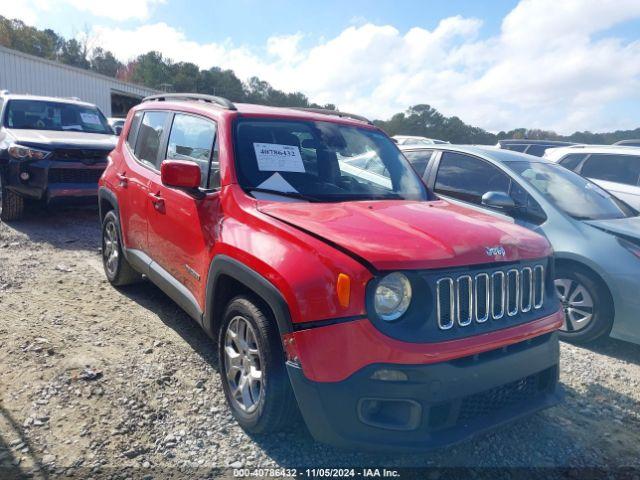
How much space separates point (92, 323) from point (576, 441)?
12.2 feet

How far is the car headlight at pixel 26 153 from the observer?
7105mm

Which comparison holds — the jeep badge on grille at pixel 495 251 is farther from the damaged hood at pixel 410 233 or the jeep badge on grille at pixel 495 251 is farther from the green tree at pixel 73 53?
the green tree at pixel 73 53

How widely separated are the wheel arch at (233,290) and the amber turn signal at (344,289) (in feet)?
0.91

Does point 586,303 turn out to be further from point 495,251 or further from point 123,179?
point 123,179

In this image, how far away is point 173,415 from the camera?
3.05 metres

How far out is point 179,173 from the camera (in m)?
3.13

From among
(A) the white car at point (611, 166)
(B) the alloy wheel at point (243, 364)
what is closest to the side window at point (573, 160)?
(A) the white car at point (611, 166)

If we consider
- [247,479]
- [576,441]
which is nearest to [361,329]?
[247,479]

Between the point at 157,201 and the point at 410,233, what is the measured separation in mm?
2176

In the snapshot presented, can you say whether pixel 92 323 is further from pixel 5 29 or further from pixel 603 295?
pixel 5 29

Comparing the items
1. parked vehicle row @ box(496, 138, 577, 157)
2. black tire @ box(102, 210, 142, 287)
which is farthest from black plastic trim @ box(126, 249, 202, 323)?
parked vehicle row @ box(496, 138, 577, 157)

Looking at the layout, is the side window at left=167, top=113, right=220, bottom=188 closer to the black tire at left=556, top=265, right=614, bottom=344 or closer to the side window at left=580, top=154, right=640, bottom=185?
the black tire at left=556, top=265, right=614, bottom=344

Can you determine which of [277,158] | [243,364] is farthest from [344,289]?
[277,158]

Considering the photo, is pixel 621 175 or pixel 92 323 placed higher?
pixel 621 175
